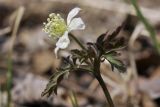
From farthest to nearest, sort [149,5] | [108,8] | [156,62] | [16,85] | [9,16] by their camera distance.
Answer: [9,16] → [149,5] → [108,8] → [156,62] → [16,85]

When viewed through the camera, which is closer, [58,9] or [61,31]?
[61,31]

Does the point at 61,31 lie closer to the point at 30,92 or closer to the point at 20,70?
the point at 30,92

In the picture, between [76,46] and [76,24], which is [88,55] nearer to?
[76,24]

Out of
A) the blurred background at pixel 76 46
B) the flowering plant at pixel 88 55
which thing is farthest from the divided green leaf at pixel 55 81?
the blurred background at pixel 76 46

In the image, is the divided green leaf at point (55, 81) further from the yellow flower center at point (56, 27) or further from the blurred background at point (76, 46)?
the blurred background at point (76, 46)

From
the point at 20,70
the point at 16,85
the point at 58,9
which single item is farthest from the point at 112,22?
the point at 16,85

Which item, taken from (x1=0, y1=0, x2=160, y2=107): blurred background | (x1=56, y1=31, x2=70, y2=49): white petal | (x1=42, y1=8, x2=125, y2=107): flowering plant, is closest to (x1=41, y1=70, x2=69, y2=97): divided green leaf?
(x1=42, y1=8, x2=125, y2=107): flowering plant

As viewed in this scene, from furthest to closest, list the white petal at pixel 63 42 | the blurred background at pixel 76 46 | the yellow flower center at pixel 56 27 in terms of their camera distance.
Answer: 1. the blurred background at pixel 76 46
2. the yellow flower center at pixel 56 27
3. the white petal at pixel 63 42
